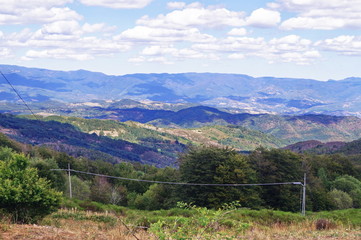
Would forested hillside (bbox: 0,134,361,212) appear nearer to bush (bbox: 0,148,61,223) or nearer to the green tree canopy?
the green tree canopy

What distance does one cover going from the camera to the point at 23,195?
17.5 m

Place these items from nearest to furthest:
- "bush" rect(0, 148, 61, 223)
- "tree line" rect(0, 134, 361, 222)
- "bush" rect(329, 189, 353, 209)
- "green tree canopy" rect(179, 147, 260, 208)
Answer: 1. "bush" rect(0, 148, 61, 223)
2. "green tree canopy" rect(179, 147, 260, 208)
3. "tree line" rect(0, 134, 361, 222)
4. "bush" rect(329, 189, 353, 209)

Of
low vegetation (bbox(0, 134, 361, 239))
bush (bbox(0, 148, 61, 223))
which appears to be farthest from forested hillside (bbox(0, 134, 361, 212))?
bush (bbox(0, 148, 61, 223))

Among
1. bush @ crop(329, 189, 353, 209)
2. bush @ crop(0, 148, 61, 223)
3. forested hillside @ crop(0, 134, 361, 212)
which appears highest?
bush @ crop(0, 148, 61, 223)

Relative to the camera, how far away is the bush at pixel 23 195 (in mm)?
17188

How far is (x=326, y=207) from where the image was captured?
55.5 meters

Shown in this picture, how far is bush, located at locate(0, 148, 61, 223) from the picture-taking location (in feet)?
56.4

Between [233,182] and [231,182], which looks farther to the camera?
[233,182]

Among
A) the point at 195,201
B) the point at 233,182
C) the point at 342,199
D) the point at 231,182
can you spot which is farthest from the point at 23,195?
the point at 342,199

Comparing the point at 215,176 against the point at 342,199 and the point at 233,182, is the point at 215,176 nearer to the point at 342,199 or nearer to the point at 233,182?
the point at 233,182

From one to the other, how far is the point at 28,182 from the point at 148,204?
41.1 meters

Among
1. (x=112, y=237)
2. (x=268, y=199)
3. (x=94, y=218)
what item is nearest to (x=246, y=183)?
(x=268, y=199)

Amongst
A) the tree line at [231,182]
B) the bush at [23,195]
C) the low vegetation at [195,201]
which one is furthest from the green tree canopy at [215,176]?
the bush at [23,195]

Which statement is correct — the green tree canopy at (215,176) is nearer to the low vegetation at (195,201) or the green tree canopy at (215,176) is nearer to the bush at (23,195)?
the low vegetation at (195,201)
